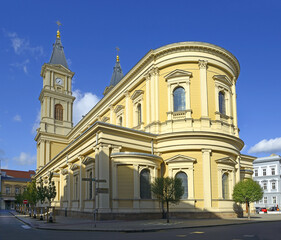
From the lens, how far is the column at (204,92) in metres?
28.3

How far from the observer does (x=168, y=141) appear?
28.5 meters

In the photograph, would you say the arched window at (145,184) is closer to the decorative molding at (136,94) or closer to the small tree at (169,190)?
the small tree at (169,190)

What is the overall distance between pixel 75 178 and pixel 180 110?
41.6ft

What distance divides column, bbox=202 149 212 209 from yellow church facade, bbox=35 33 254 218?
0.27 ft

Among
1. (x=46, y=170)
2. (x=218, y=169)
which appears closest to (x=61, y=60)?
(x=46, y=170)

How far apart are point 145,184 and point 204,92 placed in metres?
9.82

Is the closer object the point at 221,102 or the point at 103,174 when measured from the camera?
the point at 103,174

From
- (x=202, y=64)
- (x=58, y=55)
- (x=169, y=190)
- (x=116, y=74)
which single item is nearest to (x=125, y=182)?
(x=169, y=190)

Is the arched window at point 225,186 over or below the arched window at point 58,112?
below

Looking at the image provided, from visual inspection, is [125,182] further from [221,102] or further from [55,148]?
[55,148]

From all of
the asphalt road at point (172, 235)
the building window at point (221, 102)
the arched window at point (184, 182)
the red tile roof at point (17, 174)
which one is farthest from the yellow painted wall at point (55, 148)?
the red tile roof at point (17, 174)

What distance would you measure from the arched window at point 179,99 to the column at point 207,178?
4585mm

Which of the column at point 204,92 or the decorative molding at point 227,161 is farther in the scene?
the column at point 204,92

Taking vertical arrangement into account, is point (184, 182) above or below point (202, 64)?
below
